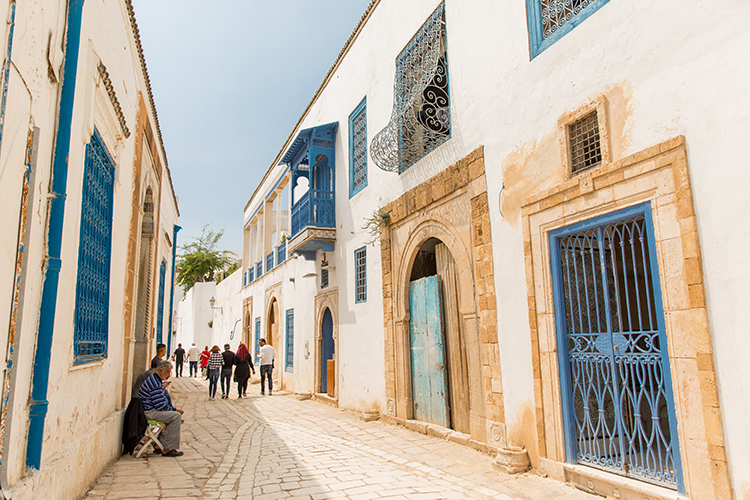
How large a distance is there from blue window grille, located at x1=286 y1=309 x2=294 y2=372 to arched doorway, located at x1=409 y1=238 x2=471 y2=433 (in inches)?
262

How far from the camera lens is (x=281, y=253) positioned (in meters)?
14.6

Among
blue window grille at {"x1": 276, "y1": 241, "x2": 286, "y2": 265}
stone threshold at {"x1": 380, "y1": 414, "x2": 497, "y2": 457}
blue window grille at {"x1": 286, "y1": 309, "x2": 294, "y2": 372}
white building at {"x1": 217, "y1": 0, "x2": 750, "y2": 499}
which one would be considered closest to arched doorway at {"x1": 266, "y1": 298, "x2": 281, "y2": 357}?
blue window grille at {"x1": 286, "y1": 309, "x2": 294, "y2": 372}

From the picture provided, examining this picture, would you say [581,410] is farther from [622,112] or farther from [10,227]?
[10,227]

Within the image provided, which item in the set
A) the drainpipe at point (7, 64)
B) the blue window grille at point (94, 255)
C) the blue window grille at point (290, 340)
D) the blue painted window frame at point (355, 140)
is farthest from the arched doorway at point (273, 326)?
the drainpipe at point (7, 64)

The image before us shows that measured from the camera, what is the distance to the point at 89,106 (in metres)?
4.10

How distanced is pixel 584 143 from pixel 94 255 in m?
4.57

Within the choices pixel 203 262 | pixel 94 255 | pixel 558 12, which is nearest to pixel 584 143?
pixel 558 12

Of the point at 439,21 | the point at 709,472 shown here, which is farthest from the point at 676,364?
the point at 439,21

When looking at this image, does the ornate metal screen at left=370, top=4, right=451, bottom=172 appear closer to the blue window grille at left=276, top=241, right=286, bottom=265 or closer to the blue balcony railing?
the blue balcony railing

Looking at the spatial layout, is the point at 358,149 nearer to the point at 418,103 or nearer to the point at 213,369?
the point at 418,103

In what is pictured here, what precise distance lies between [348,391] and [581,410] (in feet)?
17.7

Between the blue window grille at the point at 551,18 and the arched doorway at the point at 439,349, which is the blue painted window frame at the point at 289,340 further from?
the blue window grille at the point at 551,18

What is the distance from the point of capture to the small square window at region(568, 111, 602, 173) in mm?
4328

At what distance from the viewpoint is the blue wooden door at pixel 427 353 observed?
6.69 m
